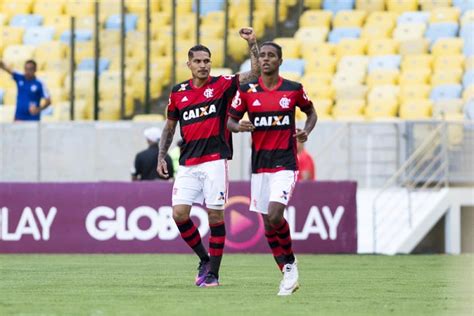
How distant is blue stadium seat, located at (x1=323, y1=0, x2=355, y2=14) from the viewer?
A: 79.8 ft

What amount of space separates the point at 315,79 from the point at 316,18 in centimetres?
217

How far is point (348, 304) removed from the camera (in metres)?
10.1

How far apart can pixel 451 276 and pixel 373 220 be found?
5.99 metres

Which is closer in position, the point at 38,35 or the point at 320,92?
the point at 320,92

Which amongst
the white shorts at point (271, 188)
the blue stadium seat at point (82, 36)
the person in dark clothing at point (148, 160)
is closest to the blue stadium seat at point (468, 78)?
the person in dark clothing at point (148, 160)

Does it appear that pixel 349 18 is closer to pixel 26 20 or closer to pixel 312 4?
pixel 312 4

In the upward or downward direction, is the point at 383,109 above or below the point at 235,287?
above

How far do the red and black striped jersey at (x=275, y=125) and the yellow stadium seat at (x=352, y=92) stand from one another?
10682mm

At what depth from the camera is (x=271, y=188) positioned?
11.5 metres

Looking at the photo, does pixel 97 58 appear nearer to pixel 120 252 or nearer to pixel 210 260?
pixel 120 252

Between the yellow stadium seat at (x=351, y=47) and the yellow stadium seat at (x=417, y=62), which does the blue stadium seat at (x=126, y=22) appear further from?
the yellow stadium seat at (x=417, y=62)

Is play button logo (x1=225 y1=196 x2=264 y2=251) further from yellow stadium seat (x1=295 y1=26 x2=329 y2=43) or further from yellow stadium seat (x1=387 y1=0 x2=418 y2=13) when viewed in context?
yellow stadium seat (x1=387 y1=0 x2=418 y2=13)

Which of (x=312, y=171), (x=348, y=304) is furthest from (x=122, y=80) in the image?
(x=348, y=304)

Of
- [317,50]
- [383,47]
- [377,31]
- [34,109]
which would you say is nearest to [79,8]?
[34,109]
